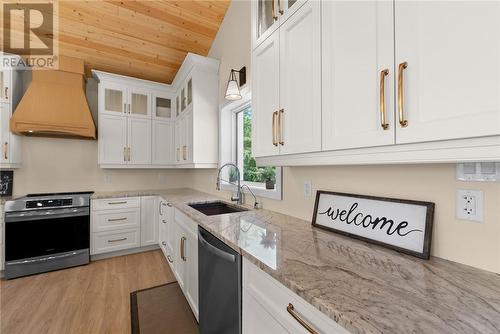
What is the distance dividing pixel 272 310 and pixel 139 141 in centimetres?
330

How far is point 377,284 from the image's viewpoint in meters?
0.71

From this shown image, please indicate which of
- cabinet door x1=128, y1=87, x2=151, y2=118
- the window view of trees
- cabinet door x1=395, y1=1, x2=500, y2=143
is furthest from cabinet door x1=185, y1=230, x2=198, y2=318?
cabinet door x1=128, y1=87, x2=151, y2=118

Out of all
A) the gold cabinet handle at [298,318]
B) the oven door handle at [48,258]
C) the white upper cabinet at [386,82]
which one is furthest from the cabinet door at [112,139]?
the gold cabinet handle at [298,318]

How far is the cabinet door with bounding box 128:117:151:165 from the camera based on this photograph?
341 cm

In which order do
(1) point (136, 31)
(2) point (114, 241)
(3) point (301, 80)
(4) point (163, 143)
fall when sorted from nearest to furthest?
(3) point (301, 80), (1) point (136, 31), (2) point (114, 241), (4) point (163, 143)

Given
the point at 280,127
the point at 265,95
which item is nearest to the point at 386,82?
the point at 280,127

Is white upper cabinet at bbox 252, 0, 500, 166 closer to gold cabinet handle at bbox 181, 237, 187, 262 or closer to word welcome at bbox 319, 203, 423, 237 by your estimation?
word welcome at bbox 319, 203, 423, 237

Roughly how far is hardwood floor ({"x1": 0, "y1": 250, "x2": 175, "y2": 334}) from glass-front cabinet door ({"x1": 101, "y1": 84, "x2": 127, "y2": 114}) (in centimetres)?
206

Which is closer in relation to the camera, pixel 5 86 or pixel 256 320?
pixel 256 320

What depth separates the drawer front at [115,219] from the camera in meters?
2.96

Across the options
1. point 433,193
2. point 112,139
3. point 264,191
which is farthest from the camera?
point 112,139

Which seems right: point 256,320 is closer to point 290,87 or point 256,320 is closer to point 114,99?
point 290,87

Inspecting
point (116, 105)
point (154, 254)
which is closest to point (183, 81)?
point (116, 105)

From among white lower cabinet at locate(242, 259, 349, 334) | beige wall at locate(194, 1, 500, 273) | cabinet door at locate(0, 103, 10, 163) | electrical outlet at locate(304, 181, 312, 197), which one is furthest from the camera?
cabinet door at locate(0, 103, 10, 163)
